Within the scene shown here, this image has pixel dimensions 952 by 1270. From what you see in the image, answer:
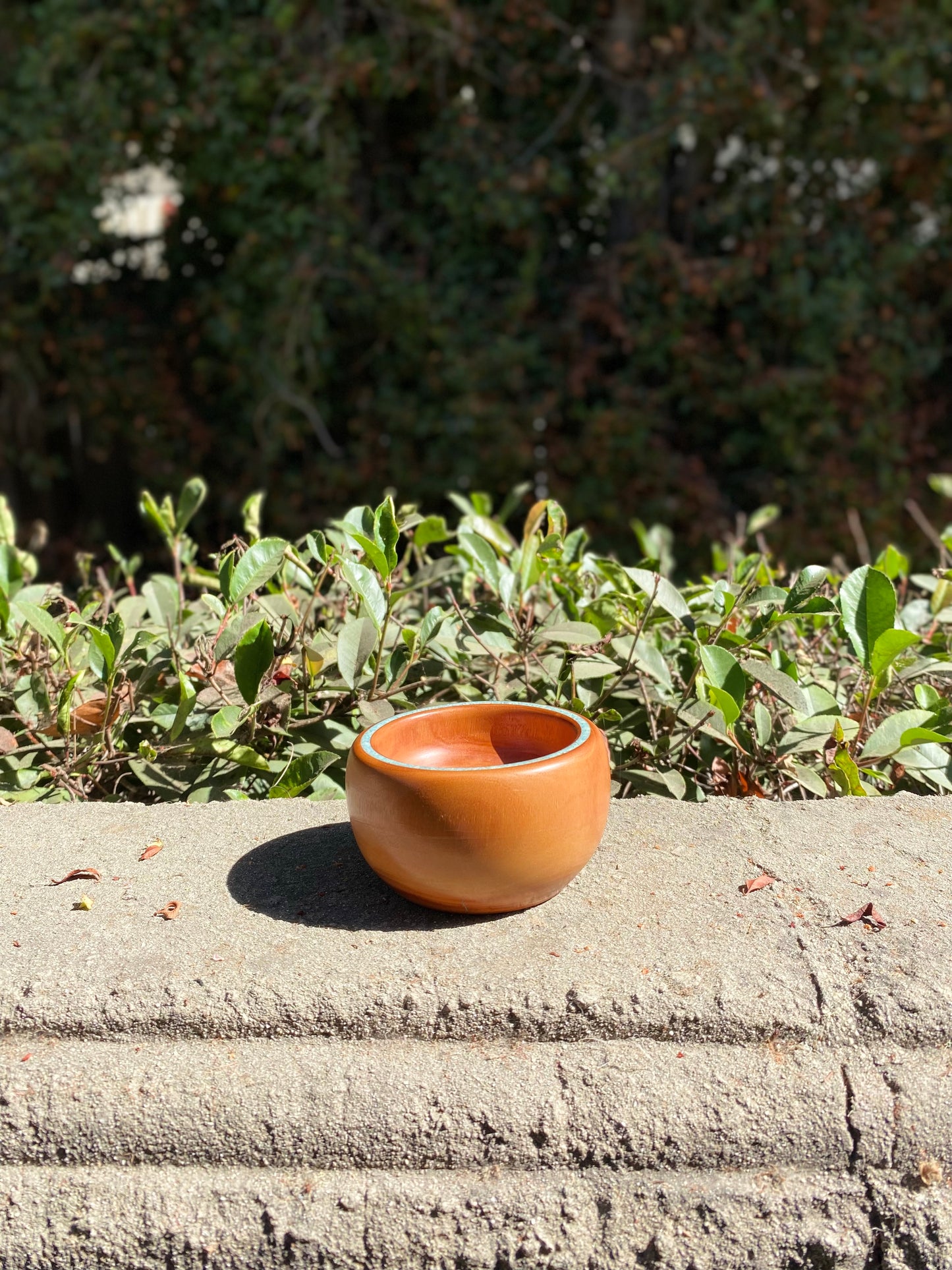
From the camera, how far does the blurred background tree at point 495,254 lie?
446 cm

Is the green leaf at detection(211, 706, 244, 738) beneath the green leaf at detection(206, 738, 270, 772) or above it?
above

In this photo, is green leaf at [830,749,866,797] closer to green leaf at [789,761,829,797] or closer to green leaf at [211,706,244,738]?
green leaf at [789,761,829,797]

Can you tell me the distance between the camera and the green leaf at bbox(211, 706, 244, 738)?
1.29 metres

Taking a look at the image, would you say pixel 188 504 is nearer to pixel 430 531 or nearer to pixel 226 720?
pixel 430 531

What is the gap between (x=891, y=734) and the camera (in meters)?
1.32

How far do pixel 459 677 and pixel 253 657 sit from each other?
33 cm

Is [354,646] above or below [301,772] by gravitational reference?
above

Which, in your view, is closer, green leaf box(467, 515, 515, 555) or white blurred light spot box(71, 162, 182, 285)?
green leaf box(467, 515, 515, 555)

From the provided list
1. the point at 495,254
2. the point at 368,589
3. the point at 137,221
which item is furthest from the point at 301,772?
the point at 137,221

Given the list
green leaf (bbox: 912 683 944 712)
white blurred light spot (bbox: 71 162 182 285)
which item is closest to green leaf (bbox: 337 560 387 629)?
green leaf (bbox: 912 683 944 712)

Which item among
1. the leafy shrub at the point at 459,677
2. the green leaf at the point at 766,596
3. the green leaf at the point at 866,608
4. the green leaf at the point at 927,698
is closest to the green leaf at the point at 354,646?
the leafy shrub at the point at 459,677

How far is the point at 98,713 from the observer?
142 centimetres

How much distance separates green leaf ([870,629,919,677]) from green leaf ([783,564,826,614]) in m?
0.10

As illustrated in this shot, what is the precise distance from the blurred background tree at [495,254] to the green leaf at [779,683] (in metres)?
3.62
